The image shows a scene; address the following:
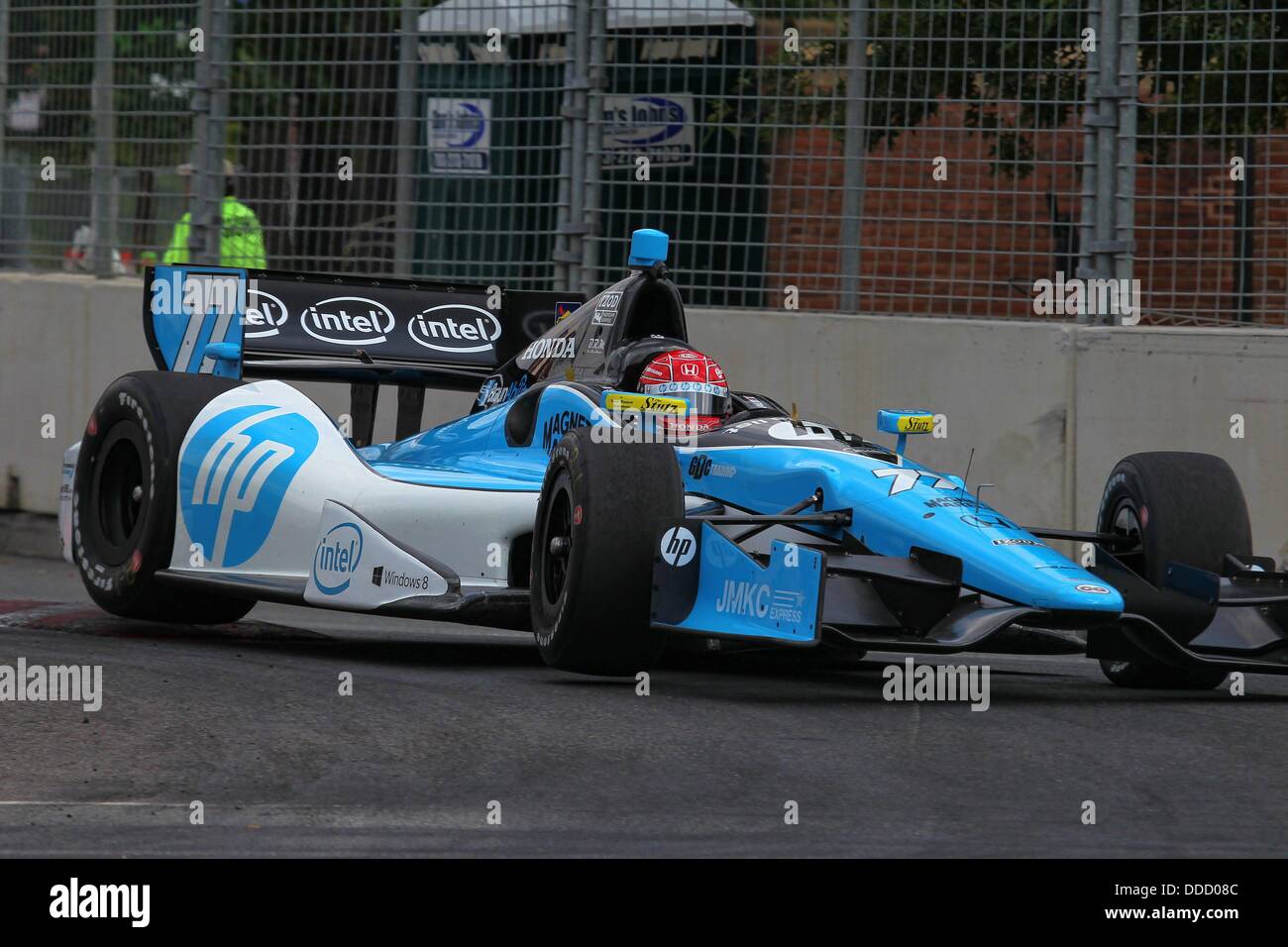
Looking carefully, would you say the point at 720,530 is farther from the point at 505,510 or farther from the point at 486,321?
the point at 486,321

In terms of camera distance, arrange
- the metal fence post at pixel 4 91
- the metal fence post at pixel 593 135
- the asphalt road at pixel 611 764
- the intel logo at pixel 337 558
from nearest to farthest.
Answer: the asphalt road at pixel 611 764 < the intel logo at pixel 337 558 < the metal fence post at pixel 593 135 < the metal fence post at pixel 4 91

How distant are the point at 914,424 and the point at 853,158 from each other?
2745mm

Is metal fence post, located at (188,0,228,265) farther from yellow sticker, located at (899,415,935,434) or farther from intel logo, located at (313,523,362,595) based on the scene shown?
yellow sticker, located at (899,415,935,434)

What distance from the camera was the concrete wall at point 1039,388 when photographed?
808cm

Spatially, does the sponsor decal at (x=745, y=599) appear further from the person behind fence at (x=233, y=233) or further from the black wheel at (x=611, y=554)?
the person behind fence at (x=233, y=233)

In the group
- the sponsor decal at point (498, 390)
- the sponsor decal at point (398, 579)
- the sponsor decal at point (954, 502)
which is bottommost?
the sponsor decal at point (398, 579)

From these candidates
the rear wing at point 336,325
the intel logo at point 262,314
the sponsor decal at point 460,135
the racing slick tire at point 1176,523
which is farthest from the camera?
the sponsor decal at point 460,135

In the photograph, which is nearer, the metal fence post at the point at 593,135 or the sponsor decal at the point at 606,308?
the sponsor decal at the point at 606,308

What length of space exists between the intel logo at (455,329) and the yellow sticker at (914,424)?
2.33m

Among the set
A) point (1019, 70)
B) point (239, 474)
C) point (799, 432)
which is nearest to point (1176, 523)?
point (799, 432)

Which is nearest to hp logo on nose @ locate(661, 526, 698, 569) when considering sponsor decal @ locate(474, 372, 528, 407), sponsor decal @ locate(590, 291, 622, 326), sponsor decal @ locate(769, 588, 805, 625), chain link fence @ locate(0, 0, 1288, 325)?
sponsor decal @ locate(769, 588, 805, 625)

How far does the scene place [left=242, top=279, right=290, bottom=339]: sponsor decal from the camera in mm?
8180

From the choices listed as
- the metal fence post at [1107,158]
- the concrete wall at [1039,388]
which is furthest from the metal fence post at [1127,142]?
the concrete wall at [1039,388]
